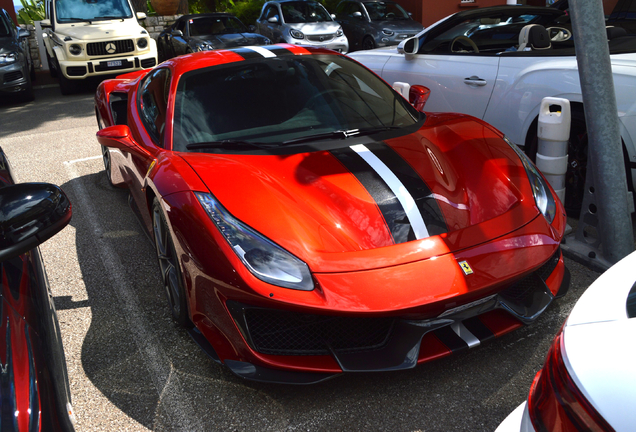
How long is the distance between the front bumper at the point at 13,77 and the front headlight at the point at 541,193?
9.42 metres

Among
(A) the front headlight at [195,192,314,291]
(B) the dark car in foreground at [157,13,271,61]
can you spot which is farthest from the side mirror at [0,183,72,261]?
(B) the dark car in foreground at [157,13,271,61]

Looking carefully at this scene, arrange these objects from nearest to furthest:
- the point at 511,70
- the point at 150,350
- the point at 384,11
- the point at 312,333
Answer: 1. the point at 312,333
2. the point at 150,350
3. the point at 511,70
4. the point at 384,11

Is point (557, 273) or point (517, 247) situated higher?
point (517, 247)

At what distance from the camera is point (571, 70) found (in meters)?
4.00

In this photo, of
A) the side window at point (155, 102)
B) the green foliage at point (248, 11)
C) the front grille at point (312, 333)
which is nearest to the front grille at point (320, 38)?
the green foliage at point (248, 11)

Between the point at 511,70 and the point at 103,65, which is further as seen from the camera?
the point at 103,65

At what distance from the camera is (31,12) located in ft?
60.7

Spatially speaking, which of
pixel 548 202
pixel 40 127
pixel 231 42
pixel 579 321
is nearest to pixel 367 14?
pixel 231 42

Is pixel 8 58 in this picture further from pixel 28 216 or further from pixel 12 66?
pixel 28 216

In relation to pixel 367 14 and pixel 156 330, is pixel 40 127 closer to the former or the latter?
pixel 156 330

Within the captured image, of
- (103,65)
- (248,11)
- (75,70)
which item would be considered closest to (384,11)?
(248,11)

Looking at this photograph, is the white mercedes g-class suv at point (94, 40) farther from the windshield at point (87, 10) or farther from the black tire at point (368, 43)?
the black tire at point (368, 43)

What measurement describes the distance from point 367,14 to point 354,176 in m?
12.7

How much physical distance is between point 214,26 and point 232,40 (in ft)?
3.90
